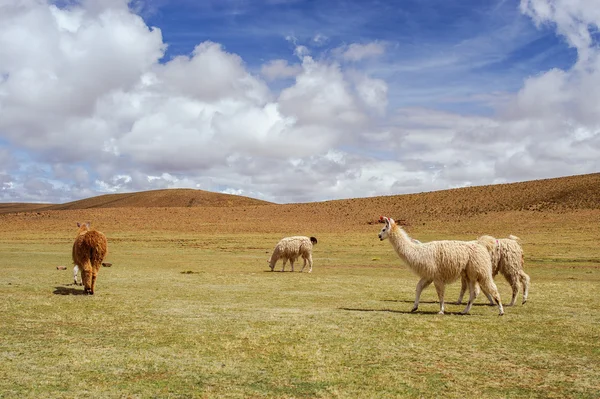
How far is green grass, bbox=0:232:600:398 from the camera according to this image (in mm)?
6793

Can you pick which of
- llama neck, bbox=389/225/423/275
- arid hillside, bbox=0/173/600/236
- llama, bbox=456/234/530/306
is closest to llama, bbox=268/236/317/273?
llama, bbox=456/234/530/306

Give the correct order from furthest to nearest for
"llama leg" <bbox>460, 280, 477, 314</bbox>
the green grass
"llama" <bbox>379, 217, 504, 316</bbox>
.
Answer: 1. "llama" <bbox>379, 217, 504, 316</bbox>
2. "llama leg" <bbox>460, 280, 477, 314</bbox>
3. the green grass

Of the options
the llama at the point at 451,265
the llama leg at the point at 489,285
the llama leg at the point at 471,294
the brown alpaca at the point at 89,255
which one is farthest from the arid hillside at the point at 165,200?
the llama leg at the point at 489,285

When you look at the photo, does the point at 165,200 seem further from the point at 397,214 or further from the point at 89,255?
the point at 89,255

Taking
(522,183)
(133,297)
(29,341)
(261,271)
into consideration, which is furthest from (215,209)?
(29,341)

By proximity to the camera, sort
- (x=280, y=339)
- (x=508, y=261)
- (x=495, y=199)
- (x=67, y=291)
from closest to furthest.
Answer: (x=280, y=339)
(x=508, y=261)
(x=67, y=291)
(x=495, y=199)

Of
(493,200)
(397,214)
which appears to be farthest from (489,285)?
(493,200)

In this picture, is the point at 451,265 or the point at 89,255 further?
the point at 89,255

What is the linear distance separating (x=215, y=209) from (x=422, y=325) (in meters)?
77.6

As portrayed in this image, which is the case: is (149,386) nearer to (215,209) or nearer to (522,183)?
(215,209)

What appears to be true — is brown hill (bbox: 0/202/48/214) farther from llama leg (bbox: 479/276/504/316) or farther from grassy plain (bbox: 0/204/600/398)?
llama leg (bbox: 479/276/504/316)

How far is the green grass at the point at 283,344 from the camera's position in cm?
679

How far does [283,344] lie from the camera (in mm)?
8992

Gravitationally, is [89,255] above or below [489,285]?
above
